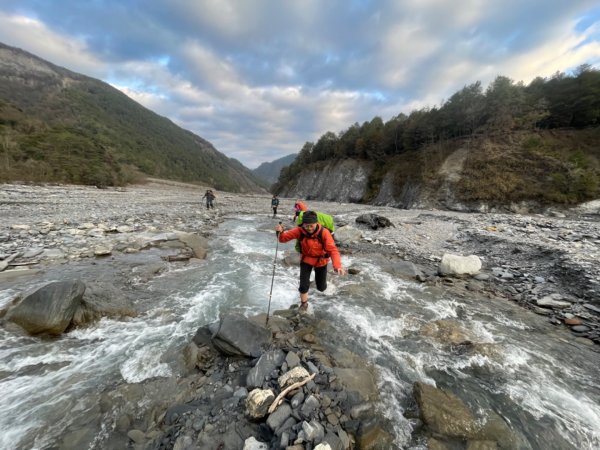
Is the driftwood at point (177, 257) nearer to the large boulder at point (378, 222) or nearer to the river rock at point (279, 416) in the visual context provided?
the river rock at point (279, 416)

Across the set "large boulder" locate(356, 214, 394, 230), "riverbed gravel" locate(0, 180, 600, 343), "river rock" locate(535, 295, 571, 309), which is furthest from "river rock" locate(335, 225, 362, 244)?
"river rock" locate(535, 295, 571, 309)

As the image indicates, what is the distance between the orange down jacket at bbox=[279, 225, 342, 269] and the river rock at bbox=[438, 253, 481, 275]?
6.62m

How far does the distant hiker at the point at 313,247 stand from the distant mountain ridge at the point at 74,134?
5693 centimetres

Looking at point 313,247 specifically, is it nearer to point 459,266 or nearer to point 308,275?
point 308,275

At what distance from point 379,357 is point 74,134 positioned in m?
90.4

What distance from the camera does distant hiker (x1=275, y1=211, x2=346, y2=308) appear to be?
617 centimetres

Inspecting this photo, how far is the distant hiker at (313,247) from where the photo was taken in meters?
6.17

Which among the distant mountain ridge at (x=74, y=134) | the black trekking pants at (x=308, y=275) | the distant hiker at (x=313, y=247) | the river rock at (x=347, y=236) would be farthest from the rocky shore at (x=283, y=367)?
the distant mountain ridge at (x=74, y=134)

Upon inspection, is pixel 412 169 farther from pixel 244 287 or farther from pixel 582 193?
pixel 244 287

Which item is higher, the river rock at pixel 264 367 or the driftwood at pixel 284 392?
the driftwood at pixel 284 392

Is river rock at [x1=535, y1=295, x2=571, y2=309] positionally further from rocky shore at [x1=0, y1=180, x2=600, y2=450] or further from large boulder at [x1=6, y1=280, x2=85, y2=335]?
large boulder at [x1=6, y1=280, x2=85, y2=335]

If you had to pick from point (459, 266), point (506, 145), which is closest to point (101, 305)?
point (459, 266)

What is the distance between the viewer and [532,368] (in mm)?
5219

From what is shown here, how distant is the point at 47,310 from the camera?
5.58 m
